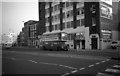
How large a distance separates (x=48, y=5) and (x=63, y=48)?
26.5 m

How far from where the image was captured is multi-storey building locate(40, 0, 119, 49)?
34.5 meters

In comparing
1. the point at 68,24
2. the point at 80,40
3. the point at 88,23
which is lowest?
the point at 80,40

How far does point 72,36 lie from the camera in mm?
41094

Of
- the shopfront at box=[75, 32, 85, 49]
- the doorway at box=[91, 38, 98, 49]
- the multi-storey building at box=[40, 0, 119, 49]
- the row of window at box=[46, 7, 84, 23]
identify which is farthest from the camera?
the row of window at box=[46, 7, 84, 23]

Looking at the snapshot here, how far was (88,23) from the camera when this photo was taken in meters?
36.6

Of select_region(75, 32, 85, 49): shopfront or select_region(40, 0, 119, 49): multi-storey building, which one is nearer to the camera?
select_region(40, 0, 119, 49): multi-storey building

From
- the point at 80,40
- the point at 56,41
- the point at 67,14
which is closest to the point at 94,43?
the point at 80,40

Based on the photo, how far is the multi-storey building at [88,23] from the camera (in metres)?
34.5

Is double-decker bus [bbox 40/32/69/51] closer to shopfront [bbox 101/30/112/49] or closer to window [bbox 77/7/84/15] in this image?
shopfront [bbox 101/30/112/49]

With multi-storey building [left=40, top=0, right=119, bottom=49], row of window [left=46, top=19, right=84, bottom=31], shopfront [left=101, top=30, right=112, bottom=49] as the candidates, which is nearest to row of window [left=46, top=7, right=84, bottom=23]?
multi-storey building [left=40, top=0, right=119, bottom=49]

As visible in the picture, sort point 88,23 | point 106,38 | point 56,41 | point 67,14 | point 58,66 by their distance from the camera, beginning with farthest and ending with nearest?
1. point 67,14
2. point 88,23
3. point 106,38
4. point 56,41
5. point 58,66

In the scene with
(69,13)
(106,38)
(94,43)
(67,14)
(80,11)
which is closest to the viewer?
(94,43)

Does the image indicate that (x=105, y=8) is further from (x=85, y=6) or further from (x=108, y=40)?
(x=108, y=40)

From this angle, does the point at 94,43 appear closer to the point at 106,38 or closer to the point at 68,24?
the point at 106,38
